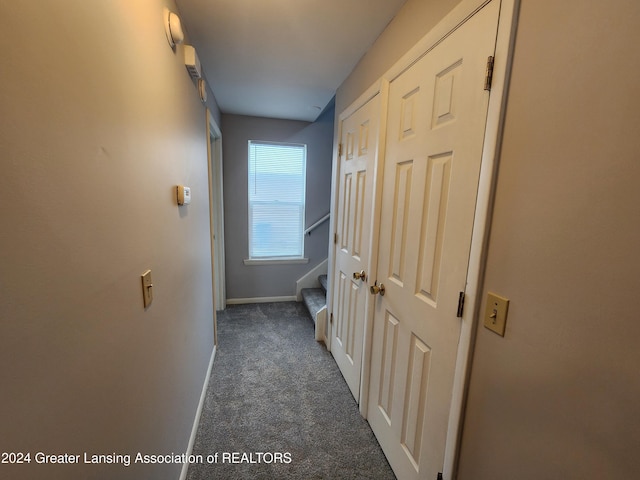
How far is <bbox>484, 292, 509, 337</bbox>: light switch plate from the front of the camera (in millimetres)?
796

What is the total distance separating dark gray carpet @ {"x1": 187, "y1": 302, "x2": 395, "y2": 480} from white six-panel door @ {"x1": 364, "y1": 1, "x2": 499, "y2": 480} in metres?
0.25

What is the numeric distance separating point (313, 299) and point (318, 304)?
17cm

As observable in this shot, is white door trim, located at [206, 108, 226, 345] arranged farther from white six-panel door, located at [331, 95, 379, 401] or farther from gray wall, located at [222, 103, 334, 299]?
white six-panel door, located at [331, 95, 379, 401]

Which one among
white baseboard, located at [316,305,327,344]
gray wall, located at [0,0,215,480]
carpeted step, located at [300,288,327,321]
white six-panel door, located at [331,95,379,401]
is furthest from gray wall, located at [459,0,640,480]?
carpeted step, located at [300,288,327,321]

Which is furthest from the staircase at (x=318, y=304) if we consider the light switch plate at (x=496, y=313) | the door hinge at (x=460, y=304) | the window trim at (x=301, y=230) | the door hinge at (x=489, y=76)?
the door hinge at (x=489, y=76)

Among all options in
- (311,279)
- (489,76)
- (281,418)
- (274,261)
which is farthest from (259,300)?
(489,76)

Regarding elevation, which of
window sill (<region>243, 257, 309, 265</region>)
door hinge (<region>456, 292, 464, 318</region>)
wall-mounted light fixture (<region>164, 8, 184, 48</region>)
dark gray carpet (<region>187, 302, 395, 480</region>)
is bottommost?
dark gray carpet (<region>187, 302, 395, 480</region>)

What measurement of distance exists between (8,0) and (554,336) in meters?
1.26

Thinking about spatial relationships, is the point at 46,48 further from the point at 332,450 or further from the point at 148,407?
the point at 332,450

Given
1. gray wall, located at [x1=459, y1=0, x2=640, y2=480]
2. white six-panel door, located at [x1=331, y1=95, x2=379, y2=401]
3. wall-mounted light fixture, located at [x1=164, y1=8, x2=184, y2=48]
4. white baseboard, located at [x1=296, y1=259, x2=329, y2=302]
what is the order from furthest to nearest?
white baseboard, located at [x1=296, y1=259, x2=329, y2=302] < white six-panel door, located at [x1=331, y1=95, x2=379, y2=401] < wall-mounted light fixture, located at [x1=164, y1=8, x2=184, y2=48] < gray wall, located at [x1=459, y1=0, x2=640, y2=480]

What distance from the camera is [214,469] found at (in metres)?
1.41

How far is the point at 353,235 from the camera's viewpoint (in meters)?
1.93

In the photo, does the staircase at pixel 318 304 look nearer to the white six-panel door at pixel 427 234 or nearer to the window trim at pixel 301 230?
the window trim at pixel 301 230

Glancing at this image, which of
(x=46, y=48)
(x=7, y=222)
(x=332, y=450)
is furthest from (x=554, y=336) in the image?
(x=332, y=450)
